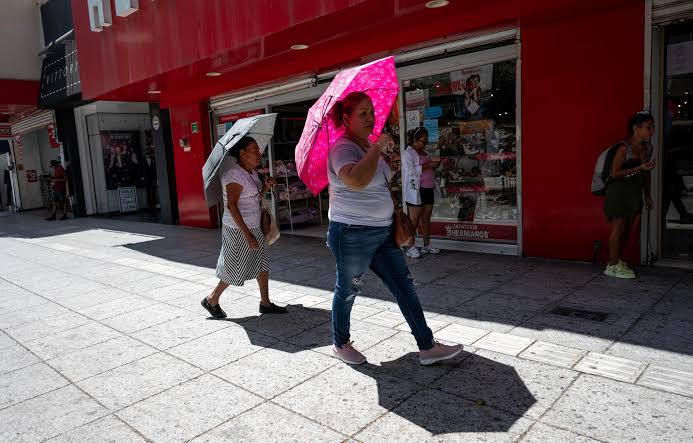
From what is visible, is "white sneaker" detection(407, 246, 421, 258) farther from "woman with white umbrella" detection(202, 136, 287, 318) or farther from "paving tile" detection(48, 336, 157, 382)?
"paving tile" detection(48, 336, 157, 382)

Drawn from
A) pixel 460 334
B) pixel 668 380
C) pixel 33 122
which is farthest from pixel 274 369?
pixel 33 122

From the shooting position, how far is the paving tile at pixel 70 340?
14.0ft

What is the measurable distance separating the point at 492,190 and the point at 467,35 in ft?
6.82

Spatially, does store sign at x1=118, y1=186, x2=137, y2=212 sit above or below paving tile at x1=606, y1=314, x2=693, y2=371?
above

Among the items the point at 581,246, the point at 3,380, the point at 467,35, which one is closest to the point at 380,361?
the point at 3,380

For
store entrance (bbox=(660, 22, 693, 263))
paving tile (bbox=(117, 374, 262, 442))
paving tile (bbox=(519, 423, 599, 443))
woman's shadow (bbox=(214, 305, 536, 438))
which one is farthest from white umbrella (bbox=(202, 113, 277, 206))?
store entrance (bbox=(660, 22, 693, 263))

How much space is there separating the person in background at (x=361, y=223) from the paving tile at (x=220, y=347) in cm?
98

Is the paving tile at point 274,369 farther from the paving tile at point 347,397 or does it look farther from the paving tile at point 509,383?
the paving tile at point 509,383

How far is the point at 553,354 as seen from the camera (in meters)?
3.53

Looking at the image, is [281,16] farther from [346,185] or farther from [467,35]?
[346,185]

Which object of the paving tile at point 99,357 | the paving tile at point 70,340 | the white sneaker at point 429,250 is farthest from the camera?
the white sneaker at point 429,250

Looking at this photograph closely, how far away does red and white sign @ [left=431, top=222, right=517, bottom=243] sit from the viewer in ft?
22.4

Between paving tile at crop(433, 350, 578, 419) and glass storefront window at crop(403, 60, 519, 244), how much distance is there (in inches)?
141

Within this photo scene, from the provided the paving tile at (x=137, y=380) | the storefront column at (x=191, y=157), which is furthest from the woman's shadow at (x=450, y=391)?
the storefront column at (x=191, y=157)
